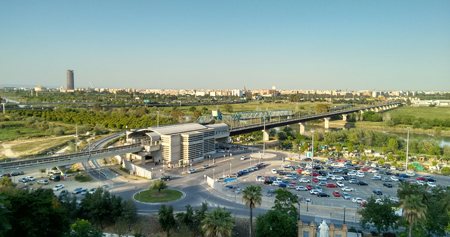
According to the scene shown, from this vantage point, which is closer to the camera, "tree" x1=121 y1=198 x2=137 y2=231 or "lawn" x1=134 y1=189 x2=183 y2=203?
"tree" x1=121 y1=198 x2=137 y2=231

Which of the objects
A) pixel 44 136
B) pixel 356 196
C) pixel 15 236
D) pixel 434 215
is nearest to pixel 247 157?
pixel 356 196

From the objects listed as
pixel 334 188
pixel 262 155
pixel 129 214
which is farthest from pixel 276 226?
pixel 262 155

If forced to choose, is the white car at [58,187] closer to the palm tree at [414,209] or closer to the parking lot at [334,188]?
the parking lot at [334,188]

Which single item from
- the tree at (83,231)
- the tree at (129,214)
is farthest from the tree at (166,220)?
the tree at (83,231)

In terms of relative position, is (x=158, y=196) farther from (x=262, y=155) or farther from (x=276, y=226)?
(x=262, y=155)

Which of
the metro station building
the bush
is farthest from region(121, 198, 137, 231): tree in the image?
the bush

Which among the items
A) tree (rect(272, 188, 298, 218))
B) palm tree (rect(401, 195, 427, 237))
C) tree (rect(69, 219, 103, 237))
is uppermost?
palm tree (rect(401, 195, 427, 237))

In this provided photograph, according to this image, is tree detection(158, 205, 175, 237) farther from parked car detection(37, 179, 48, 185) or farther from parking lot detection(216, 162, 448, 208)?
parked car detection(37, 179, 48, 185)

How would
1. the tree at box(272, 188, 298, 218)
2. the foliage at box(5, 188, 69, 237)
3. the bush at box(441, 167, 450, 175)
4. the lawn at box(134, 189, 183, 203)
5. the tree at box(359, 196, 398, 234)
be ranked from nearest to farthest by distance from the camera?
the foliage at box(5, 188, 69, 237)
the tree at box(359, 196, 398, 234)
the tree at box(272, 188, 298, 218)
the lawn at box(134, 189, 183, 203)
the bush at box(441, 167, 450, 175)
